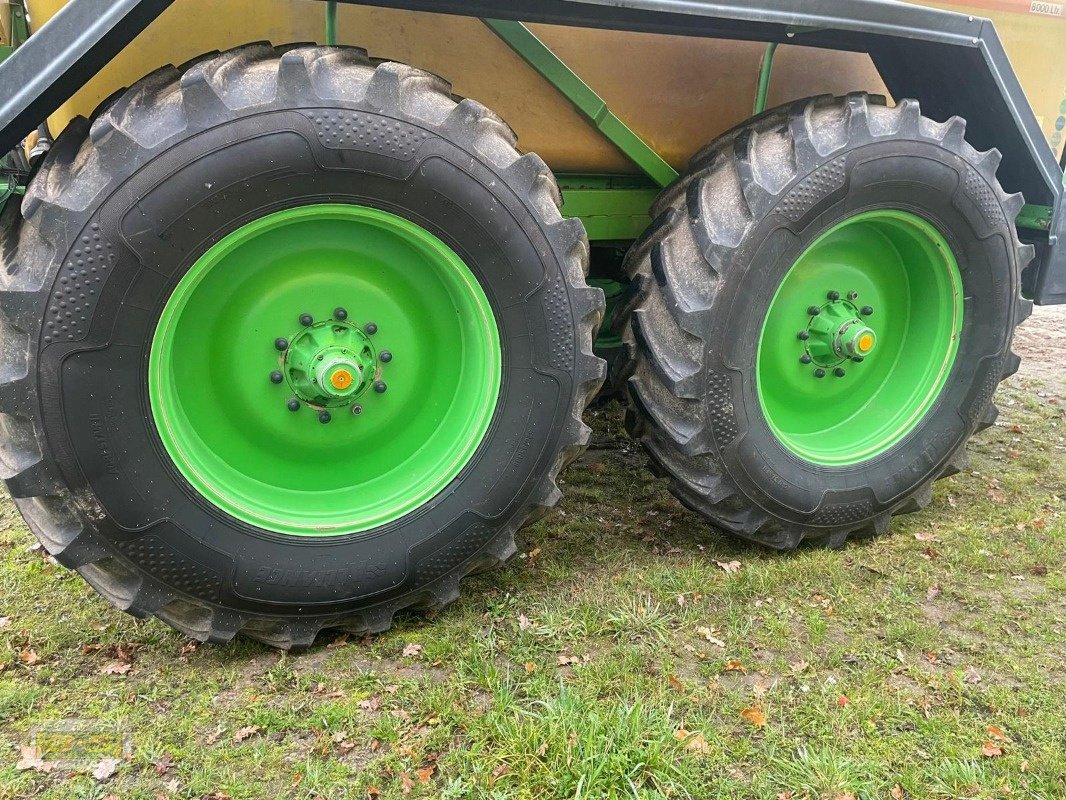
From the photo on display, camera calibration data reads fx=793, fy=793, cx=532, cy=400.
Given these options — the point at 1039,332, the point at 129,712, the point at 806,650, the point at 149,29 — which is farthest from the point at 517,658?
the point at 1039,332

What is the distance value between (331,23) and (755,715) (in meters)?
2.28

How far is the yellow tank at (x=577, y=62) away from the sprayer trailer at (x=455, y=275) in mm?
10

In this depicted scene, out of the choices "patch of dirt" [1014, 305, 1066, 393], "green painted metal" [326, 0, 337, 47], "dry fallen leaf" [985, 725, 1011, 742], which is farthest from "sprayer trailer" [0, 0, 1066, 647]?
"patch of dirt" [1014, 305, 1066, 393]

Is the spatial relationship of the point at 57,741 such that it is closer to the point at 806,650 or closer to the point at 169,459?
the point at 169,459

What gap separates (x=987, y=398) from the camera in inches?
124

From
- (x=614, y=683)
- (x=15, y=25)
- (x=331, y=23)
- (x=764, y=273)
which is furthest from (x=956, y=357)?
(x=15, y=25)

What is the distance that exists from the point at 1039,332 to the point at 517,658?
651cm

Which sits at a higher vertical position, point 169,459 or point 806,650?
point 806,650

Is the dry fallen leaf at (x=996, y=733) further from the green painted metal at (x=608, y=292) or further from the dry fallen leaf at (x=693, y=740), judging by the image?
the green painted metal at (x=608, y=292)

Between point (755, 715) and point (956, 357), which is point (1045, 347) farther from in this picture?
point (755, 715)

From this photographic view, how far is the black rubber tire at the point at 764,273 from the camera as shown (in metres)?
2.57

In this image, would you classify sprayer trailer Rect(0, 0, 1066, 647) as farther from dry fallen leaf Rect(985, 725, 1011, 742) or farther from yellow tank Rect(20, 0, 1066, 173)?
dry fallen leaf Rect(985, 725, 1011, 742)

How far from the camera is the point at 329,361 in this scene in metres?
2.26

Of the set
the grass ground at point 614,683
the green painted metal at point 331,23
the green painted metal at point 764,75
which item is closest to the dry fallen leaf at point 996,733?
the grass ground at point 614,683
